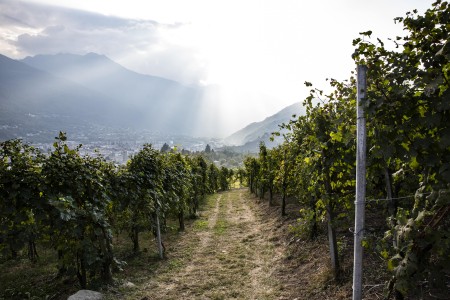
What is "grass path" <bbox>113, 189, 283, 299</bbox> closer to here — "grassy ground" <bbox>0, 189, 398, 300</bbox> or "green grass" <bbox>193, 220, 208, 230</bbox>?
"grassy ground" <bbox>0, 189, 398, 300</bbox>

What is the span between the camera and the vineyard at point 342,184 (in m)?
3.30

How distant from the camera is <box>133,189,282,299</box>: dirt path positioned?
29.8 ft

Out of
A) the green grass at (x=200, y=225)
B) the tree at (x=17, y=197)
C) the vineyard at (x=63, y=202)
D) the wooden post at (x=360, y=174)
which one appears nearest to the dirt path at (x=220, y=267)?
the green grass at (x=200, y=225)

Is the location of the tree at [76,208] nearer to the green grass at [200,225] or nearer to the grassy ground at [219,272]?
the grassy ground at [219,272]

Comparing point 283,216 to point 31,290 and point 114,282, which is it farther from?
point 31,290

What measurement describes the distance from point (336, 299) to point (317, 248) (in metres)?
3.98

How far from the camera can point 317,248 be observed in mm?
11078

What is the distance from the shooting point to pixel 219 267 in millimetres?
11312

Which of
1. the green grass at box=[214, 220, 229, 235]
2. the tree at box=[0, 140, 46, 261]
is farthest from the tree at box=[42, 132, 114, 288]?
the green grass at box=[214, 220, 229, 235]

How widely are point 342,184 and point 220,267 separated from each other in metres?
6.25

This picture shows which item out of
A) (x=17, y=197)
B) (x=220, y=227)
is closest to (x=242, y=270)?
(x=17, y=197)

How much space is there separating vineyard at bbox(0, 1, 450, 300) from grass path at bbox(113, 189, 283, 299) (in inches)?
14.8

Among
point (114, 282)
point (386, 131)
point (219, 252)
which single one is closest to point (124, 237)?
point (219, 252)

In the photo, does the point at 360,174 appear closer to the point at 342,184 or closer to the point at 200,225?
the point at 342,184
